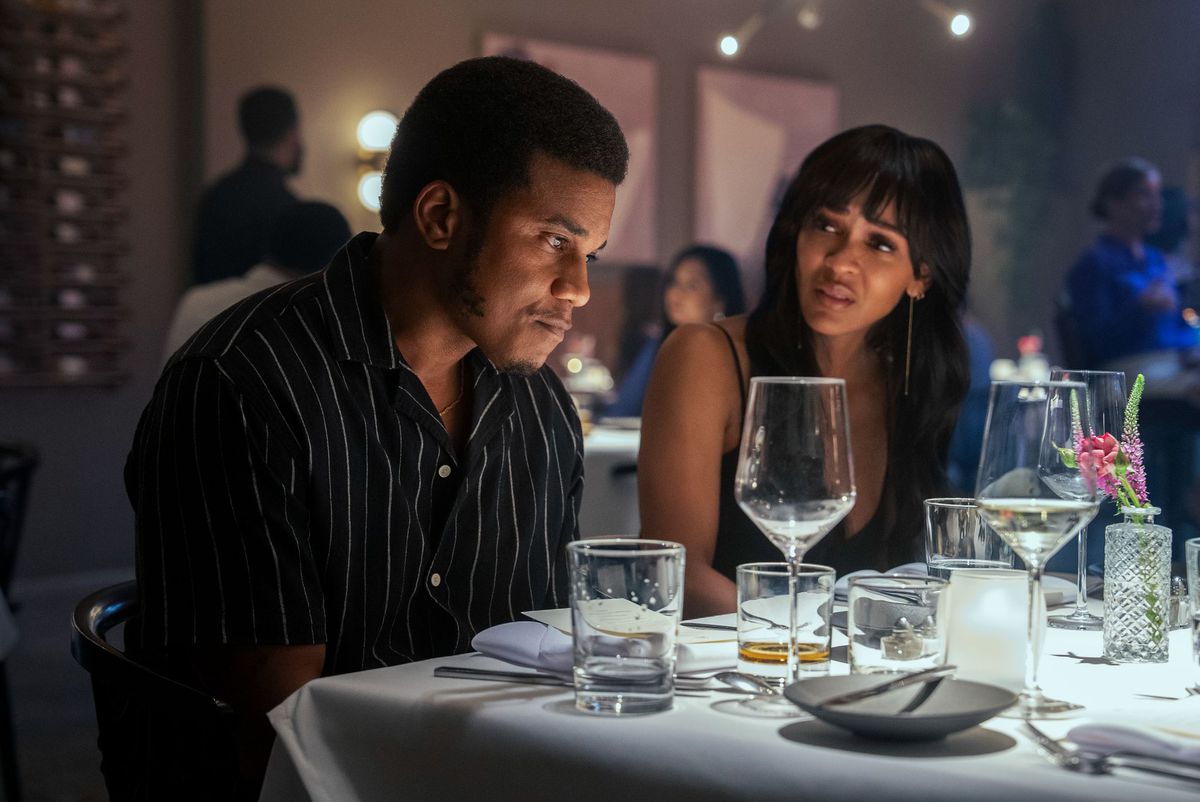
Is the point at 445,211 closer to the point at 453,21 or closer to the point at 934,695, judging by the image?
the point at 934,695

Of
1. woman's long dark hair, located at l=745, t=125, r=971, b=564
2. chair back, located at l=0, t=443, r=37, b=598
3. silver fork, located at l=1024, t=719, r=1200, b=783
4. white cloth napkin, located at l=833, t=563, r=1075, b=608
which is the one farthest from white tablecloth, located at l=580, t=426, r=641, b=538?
silver fork, located at l=1024, t=719, r=1200, b=783

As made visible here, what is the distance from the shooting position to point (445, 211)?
5.71 ft

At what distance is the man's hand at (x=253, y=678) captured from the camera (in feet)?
4.76

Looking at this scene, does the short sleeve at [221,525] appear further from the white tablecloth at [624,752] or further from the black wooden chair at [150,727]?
the white tablecloth at [624,752]

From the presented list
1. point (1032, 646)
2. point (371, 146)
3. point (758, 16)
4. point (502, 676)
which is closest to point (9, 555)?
point (502, 676)

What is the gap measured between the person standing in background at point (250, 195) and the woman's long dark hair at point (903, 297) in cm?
402

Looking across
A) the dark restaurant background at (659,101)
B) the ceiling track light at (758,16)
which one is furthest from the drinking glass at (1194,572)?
the ceiling track light at (758,16)

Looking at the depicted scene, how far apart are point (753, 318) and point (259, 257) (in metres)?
4.02

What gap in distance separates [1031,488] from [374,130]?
18.7ft

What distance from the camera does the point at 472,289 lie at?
5.59 ft

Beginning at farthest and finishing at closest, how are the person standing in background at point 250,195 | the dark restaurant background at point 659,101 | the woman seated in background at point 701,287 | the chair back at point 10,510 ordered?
the person standing in background at point 250,195, the dark restaurant background at point 659,101, the woman seated in background at point 701,287, the chair back at point 10,510

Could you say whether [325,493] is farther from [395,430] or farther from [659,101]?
[659,101]

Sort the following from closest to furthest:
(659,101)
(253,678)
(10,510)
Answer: (253,678)
(10,510)
(659,101)

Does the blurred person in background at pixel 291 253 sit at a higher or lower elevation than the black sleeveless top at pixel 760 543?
higher
